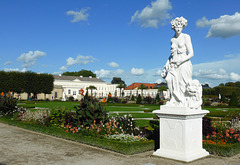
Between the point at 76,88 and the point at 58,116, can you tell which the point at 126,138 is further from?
the point at 76,88

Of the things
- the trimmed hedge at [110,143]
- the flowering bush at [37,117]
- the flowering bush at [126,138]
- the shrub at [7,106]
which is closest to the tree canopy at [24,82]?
the shrub at [7,106]

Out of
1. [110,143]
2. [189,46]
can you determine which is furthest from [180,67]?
[110,143]

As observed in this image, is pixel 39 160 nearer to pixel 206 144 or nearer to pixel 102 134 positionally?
pixel 102 134

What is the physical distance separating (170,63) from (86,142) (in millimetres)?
3630

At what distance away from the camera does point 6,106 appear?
1487 cm

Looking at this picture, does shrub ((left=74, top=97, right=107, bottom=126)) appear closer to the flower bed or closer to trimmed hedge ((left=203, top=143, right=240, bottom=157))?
the flower bed

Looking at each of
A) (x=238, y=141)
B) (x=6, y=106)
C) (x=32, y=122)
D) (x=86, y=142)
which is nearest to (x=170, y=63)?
(x=238, y=141)

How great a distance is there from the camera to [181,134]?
5.38 m

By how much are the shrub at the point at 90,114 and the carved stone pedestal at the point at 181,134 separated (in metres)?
3.16

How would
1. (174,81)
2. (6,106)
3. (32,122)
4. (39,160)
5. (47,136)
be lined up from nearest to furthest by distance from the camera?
(39,160), (174,81), (47,136), (32,122), (6,106)

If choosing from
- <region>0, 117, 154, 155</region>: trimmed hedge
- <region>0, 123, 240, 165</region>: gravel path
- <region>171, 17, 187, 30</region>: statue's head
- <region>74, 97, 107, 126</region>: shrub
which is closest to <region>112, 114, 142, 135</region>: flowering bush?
<region>74, 97, 107, 126</region>: shrub

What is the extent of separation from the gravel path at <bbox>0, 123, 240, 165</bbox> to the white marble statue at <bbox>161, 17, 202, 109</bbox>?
4.99 ft

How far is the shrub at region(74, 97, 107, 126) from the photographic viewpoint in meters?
8.38

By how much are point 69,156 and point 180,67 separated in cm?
365
